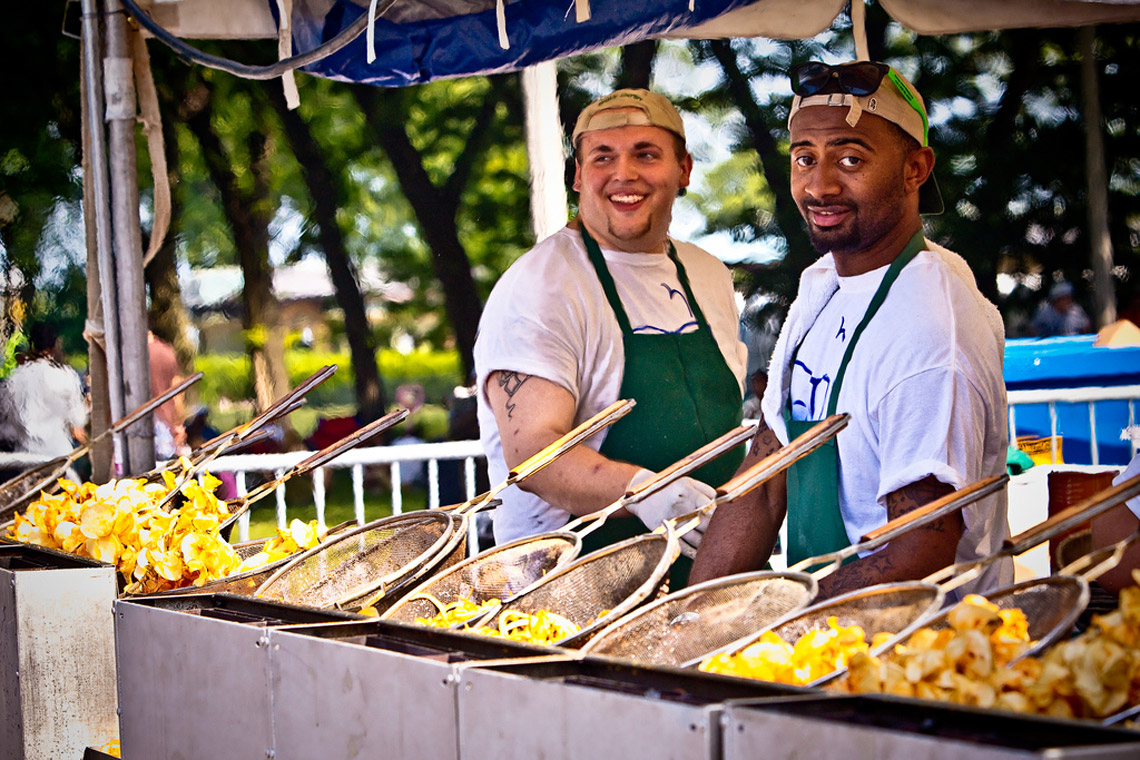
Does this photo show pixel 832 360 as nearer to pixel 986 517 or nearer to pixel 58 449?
pixel 986 517

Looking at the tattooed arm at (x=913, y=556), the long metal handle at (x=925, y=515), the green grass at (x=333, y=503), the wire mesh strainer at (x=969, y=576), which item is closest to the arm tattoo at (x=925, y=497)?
the tattooed arm at (x=913, y=556)

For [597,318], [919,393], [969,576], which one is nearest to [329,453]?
[597,318]

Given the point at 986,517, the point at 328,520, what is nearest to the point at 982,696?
the point at 986,517

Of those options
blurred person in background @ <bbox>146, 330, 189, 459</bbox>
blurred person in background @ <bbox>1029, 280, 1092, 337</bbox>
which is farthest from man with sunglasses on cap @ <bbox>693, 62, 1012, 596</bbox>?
blurred person in background @ <bbox>146, 330, 189, 459</bbox>

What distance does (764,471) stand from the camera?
1.70 metres

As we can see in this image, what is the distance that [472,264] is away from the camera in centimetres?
330

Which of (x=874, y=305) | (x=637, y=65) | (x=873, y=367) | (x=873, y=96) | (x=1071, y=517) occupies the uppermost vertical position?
(x=637, y=65)

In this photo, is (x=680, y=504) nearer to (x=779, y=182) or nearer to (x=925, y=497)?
(x=925, y=497)

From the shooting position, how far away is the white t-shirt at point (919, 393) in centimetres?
196

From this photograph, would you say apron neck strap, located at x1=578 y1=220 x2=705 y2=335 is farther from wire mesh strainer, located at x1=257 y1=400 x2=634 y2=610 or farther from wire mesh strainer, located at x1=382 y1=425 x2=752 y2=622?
wire mesh strainer, located at x1=382 y1=425 x2=752 y2=622

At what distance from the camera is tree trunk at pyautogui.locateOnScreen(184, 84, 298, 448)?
366 cm

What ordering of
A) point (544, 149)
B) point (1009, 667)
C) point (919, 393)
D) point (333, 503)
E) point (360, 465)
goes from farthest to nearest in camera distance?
point (333, 503)
point (360, 465)
point (544, 149)
point (919, 393)
point (1009, 667)

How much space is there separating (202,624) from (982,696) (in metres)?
1.12

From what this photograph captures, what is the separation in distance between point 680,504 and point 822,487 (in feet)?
1.11
